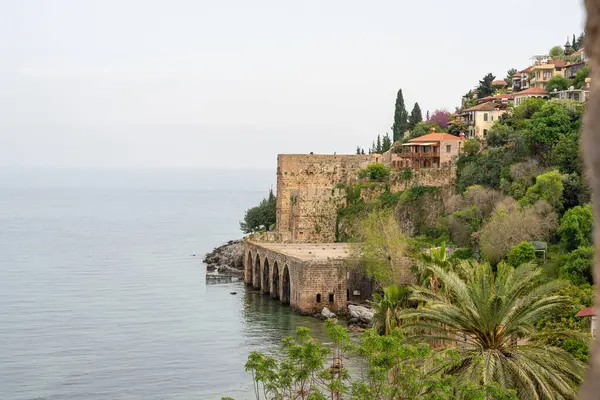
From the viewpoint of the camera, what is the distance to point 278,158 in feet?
271

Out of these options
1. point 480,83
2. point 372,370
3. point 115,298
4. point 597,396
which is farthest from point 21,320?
point 480,83

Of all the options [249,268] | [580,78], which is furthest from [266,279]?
[580,78]

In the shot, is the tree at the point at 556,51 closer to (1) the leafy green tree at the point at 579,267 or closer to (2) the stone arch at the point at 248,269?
(2) the stone arch at the point at 248,269

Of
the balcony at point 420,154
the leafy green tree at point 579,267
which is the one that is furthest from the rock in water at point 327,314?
the balcony at point 420,154

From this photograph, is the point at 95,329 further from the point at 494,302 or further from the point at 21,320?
the point at 494,302

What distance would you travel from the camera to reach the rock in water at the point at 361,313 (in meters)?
56.3

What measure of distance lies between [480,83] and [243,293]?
59.3 m

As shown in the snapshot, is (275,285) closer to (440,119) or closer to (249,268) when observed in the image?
(249,268)

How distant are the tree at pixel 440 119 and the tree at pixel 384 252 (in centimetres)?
4407

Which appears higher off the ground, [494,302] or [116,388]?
[494,302]

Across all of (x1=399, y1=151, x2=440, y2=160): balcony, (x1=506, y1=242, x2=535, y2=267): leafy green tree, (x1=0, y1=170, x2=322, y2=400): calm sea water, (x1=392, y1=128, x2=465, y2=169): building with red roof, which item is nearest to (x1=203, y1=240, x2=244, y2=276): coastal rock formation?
(x1=0, y1=170, x2=322, y2=400): calm sea water

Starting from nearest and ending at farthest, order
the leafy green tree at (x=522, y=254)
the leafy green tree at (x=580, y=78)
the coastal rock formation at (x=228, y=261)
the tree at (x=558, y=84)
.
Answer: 1. the leafy green tree at (x=522, y=254)
2. the coastal rock formation at (x=228, y=261)
3. the leafy green tree at (x=580, y=78)
4. the tree at (x=558, y=84)

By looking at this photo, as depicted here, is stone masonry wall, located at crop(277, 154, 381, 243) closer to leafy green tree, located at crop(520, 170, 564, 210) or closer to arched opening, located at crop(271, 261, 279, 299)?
arched opening, located at crop(271, 261, 279, 299)

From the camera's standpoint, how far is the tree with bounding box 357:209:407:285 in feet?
191
